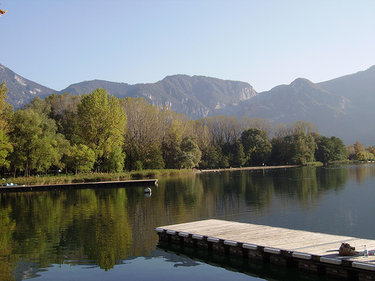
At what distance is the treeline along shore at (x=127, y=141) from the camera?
60625 mm

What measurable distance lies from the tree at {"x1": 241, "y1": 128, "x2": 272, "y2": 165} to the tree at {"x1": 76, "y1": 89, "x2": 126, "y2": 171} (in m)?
57.1

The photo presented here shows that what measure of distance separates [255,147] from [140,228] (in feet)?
326

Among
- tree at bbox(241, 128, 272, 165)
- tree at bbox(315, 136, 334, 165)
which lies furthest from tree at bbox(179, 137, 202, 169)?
tree at bbox(315, 136, 334, 165)

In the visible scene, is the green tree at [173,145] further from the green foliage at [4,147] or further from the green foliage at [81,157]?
the green foliage at [4,147]

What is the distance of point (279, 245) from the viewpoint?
16.4 metres

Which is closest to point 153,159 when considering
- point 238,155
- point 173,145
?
point 173,145

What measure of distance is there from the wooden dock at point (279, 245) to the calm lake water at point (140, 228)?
0.55 m

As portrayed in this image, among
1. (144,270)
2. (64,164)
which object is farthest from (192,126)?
(144,270)

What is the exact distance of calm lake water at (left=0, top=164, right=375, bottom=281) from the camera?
1595 cm

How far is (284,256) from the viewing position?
1545 centimetres

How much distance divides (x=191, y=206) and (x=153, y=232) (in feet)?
35.1

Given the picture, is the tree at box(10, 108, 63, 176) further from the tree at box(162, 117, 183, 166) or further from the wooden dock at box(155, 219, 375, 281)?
the wooden dock at box(155, 219, 375, 281)

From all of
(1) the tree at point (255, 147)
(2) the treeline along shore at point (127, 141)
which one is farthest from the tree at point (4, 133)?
(1) the tree at point (255, 147)

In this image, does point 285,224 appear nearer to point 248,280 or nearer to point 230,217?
point 230,217
